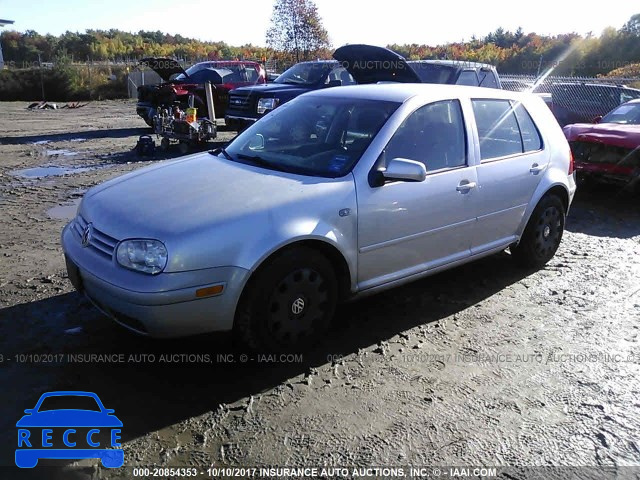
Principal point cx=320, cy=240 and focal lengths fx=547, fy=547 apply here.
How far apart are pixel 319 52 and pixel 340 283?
2387 centimetres

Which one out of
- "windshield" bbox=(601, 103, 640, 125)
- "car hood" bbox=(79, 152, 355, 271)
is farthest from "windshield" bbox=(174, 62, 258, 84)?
"car hood" bbox=(79, 152, 355, 271)

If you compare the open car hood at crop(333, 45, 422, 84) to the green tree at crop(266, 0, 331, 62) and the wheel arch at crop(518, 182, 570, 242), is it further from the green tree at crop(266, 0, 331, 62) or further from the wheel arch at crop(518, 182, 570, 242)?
the green tree at crop(266, 0, 331, 62)

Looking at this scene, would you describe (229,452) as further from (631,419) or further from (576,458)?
(631,419)

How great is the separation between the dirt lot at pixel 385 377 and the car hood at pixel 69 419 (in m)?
0.08

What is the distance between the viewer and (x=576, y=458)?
9.07 feet

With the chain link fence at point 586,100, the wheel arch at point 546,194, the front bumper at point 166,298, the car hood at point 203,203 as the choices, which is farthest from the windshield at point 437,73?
the front bumper at point 166,298

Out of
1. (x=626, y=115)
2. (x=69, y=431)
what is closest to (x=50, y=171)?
(x=69, y=431)

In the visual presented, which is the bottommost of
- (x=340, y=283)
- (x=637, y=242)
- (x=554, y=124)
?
(x=637, y=242)

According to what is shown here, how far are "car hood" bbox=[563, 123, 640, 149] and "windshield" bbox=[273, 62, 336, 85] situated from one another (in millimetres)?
5584

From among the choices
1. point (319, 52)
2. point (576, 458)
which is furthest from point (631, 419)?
point (319, 52)

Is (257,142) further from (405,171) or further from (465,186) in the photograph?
(465,186)

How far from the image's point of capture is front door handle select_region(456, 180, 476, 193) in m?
4.21

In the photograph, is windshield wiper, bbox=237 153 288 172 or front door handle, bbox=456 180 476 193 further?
front door handle, bbox=456 180 476 193

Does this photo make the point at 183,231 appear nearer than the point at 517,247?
Yes
